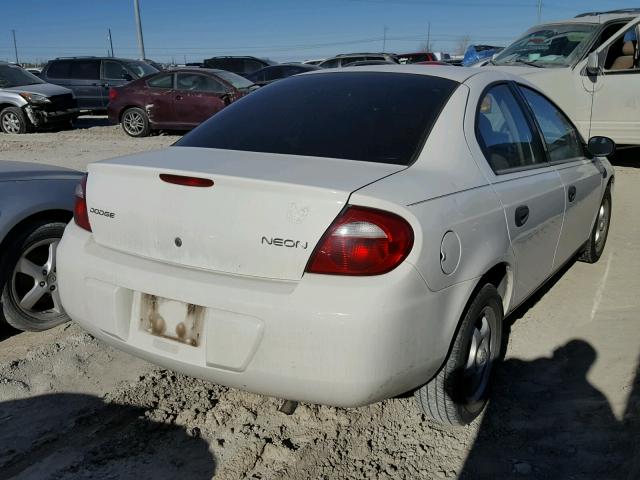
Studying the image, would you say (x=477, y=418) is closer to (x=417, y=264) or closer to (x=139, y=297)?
(x=417, y=264)

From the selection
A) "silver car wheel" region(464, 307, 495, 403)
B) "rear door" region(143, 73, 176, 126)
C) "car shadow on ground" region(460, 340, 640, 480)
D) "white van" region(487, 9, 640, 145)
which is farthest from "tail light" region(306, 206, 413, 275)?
"rear door" region(143, 73, 176, 126)

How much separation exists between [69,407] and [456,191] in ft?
6.83

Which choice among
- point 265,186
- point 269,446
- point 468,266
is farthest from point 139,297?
point 468,266

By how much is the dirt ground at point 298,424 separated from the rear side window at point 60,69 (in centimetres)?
1516

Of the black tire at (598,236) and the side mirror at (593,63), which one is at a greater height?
the side mirror at (593,63)

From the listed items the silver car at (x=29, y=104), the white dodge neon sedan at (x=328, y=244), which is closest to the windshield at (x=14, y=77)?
the silver car at (x=29, y=104)

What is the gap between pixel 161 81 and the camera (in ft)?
44.1

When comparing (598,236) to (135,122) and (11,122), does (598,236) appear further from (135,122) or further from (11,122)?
(11,122)

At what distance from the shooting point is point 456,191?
7.81 feet

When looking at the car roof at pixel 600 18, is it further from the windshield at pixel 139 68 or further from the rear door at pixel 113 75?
the rear door at pixel 113 75

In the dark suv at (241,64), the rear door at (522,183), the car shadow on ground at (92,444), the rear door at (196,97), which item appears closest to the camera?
the car shadow on ground at (92,444)

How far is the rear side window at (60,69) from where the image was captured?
16.9 m

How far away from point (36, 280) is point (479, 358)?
2578 mm

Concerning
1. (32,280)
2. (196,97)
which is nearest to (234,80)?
(196,97)
